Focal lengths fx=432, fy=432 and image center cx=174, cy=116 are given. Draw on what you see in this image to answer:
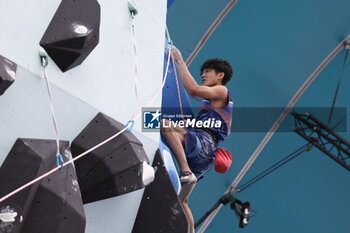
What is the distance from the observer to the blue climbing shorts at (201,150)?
244 cm

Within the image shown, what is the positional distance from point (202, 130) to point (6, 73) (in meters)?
1.70

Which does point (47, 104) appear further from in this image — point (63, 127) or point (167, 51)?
point (167, 51)

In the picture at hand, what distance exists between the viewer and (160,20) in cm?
200

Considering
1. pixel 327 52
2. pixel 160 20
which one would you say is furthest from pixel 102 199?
pixel 327 52

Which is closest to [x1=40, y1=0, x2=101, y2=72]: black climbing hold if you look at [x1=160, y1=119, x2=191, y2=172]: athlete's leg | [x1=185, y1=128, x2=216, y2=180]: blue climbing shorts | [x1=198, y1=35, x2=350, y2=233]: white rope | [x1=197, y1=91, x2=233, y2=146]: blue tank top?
[x1=160, y1=119, x2=191, y2=172]: athlete's leg

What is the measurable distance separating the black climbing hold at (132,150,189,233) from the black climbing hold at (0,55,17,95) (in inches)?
31.5

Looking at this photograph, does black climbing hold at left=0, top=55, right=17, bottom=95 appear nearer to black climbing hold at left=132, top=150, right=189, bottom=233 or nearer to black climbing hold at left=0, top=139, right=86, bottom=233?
black climbing hold at left=0, top=139, right=86, bottom=233

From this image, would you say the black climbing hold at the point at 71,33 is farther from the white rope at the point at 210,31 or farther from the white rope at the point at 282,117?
the white rope at the point at 282,117

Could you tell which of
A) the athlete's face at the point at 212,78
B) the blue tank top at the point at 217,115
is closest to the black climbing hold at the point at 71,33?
the blue tank top at the point at 217,115

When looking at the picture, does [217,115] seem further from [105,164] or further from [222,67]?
[105,164]

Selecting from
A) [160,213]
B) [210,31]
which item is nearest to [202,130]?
[160,213]

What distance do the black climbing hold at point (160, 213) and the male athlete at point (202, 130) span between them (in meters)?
0.55

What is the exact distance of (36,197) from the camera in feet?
3.64

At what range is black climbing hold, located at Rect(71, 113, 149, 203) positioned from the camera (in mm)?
1393
